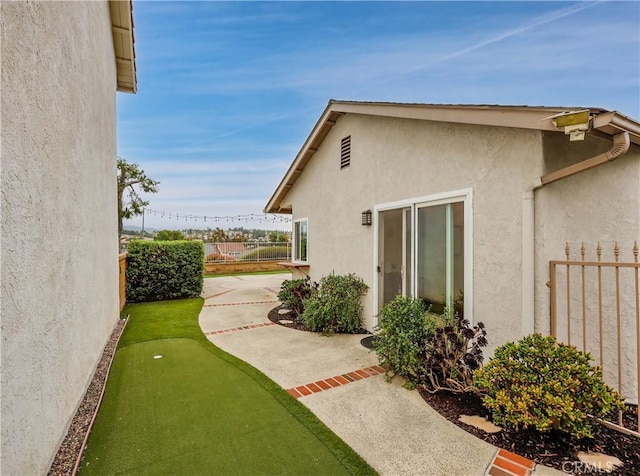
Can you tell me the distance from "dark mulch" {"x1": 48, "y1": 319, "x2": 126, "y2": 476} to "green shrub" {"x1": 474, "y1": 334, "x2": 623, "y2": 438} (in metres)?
4.51

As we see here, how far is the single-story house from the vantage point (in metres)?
4.40

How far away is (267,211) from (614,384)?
1289 cm

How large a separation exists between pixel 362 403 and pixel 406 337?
123cm

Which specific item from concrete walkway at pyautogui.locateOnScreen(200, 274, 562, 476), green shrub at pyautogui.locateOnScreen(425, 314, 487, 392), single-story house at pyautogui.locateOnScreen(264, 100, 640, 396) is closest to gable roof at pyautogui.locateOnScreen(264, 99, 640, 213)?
single-story house at pyautogui.locateOnScreen(264, 100, 640, 396)

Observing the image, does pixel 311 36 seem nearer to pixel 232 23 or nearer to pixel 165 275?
pixel 232 23

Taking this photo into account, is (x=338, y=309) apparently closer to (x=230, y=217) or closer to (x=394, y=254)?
(x=394, y=254)

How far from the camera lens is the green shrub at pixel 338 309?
26.3 ft

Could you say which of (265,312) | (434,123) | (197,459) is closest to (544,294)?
(434,123)

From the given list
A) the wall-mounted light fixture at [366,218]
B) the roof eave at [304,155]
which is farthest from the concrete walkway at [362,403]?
the roof eave at [304,155]

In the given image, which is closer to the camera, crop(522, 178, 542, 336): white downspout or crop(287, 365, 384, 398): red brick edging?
crop(522, 178, 542, 336): white downspout

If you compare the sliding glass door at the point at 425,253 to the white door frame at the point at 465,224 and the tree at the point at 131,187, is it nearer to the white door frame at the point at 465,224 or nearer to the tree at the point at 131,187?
the white door frame at the point at 465,224

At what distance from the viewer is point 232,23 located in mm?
12195

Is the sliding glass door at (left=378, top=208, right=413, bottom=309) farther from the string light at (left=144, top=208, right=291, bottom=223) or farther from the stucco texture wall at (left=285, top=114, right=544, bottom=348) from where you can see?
the string light at (left=144, top=208, right=291, bottom=223)

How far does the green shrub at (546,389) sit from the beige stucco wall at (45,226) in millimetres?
4512
